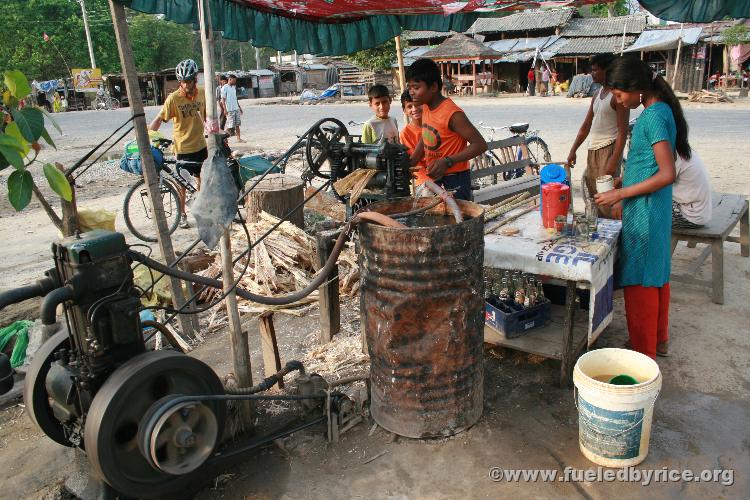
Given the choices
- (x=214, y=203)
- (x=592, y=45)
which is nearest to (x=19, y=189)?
(x=214, y=203)

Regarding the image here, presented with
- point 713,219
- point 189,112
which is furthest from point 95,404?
point 189,112

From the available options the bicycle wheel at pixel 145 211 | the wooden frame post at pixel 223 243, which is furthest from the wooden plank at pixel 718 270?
the bicycle wheel at pixel 145 211

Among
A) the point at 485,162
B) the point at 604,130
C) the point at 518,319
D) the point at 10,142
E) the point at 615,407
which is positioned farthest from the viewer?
the point at 485,162

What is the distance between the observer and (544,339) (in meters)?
3.81

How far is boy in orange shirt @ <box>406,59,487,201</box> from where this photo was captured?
4.04 m

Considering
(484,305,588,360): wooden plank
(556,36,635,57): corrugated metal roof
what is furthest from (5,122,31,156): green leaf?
(556,36,635,57): corrugated metal roof

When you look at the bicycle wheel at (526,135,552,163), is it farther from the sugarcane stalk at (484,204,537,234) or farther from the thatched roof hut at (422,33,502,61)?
Answer: the thatched roof hut at (422,33,502,61)

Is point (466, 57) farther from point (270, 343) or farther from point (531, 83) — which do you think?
point (270, 343)

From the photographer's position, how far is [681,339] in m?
4.22

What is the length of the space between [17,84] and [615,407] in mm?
3192

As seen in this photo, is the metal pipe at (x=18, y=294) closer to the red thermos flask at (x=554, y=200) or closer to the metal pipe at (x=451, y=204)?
the metal pipe at (x=451, y=204)

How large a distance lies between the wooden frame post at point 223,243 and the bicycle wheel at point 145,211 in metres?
4.36

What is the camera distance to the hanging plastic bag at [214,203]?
2.63 metres

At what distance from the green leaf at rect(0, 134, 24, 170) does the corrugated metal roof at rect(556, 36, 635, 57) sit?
34.0m
